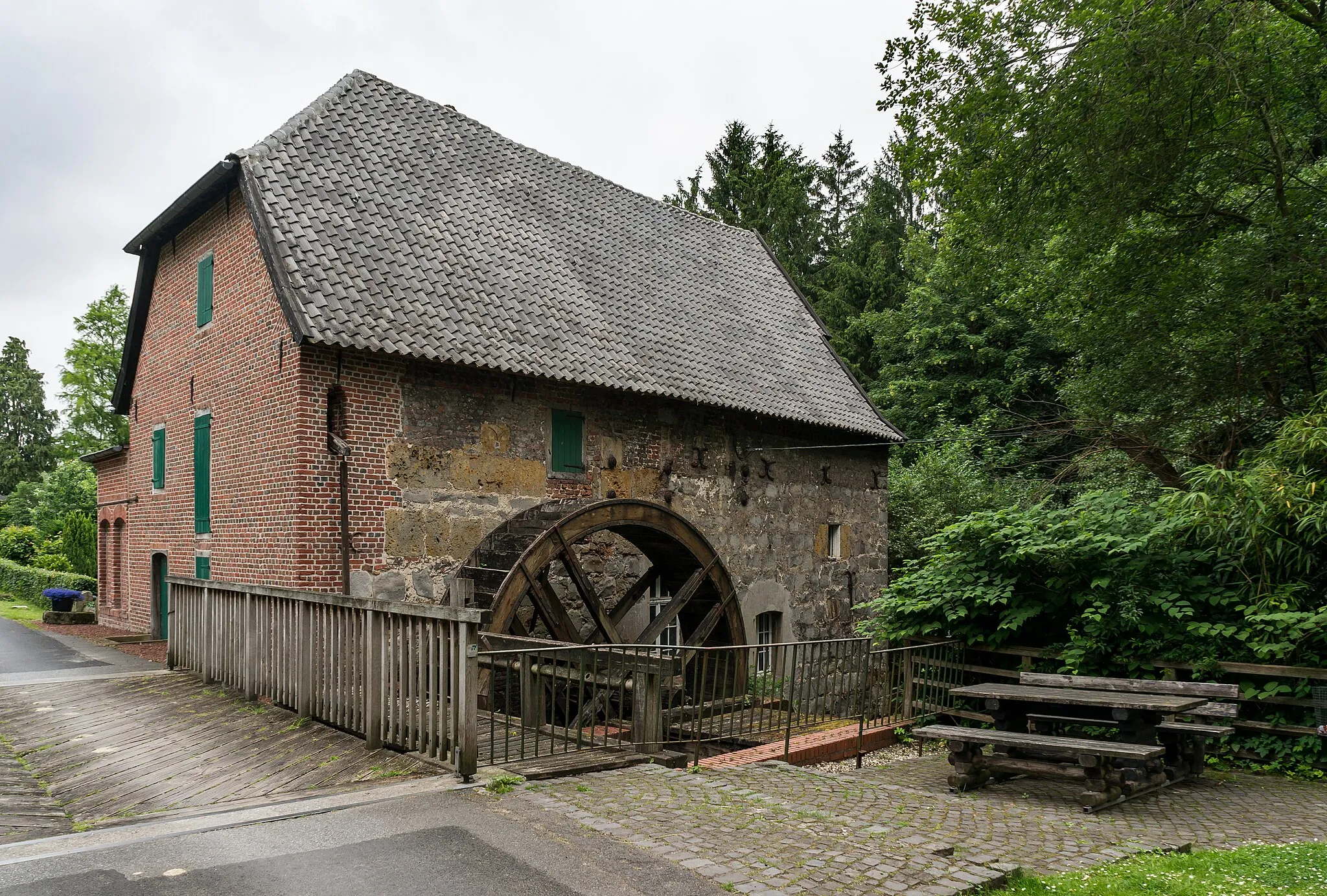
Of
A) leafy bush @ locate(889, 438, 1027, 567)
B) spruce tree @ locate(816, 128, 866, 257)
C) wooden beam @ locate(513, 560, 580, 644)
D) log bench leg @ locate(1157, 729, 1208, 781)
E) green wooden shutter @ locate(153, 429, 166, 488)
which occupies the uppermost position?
spruce tree @ locate(816, 128, 866, 257)

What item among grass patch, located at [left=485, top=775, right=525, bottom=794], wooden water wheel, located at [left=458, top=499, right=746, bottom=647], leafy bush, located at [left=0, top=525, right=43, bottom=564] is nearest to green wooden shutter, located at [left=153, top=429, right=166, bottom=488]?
wooden water wheel, located at [left=458, top=499, right=746, bottom=647]

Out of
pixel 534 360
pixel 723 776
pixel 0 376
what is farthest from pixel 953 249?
pixel 0 376

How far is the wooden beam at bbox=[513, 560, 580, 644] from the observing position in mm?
9273

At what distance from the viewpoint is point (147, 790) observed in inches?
205

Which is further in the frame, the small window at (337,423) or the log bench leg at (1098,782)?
the small window at (337,423)

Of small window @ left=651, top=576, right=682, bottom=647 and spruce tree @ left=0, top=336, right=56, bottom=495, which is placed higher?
spruce tree @ left=0, top=336, right=56, bottom=495

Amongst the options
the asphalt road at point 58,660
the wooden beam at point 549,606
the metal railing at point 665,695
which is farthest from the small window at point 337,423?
the asphalt road at point 58,660

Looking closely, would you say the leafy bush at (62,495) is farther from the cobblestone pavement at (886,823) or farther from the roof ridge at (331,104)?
the cobblestone pavement at (886,823)

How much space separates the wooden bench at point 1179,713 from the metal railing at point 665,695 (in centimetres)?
143

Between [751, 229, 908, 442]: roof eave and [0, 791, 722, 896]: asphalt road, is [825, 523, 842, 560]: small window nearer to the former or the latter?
[751, 229, 908, 442]: roof eave

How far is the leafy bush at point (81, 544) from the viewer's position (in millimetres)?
25797

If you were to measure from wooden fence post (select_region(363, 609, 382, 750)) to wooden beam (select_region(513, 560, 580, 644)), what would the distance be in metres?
3.13

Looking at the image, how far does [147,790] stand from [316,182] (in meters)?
7.75

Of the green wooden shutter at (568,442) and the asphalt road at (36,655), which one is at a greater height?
the green wooden shutter at (568,442)
